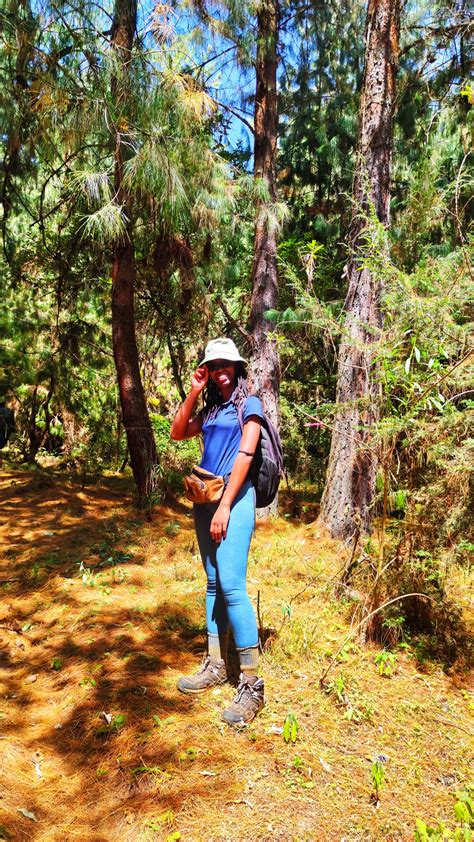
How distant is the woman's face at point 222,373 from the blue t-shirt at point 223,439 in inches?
3.9

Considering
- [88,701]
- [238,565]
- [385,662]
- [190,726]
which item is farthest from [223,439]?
[385,662]

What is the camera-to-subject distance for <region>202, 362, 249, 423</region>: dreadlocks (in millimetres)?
3084

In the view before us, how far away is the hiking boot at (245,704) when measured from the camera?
9.36ft

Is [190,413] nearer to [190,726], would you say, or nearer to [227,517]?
[227,517]

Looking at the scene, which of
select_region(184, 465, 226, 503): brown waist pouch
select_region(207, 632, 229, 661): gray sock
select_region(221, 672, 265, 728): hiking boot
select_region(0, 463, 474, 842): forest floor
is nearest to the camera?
select_region(0, 463, 474, 842): forest floor

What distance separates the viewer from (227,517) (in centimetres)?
290

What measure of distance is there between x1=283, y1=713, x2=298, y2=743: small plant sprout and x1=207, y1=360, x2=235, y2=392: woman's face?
5.21 feet

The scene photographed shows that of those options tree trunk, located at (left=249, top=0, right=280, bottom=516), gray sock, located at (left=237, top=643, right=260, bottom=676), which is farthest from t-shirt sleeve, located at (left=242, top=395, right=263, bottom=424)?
tree trunk, located at (left=249, top=0, right=280, bottom=516)

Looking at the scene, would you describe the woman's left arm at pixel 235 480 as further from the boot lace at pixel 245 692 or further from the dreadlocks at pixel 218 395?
the boot lace at pixel 245 692

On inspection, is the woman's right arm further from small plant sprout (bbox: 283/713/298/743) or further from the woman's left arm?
small plant sprout (bbox: 283/713/298/743)

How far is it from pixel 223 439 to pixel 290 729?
1.38 m

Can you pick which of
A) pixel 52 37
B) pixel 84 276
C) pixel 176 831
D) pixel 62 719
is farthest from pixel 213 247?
pixel 176 831

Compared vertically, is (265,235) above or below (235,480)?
above

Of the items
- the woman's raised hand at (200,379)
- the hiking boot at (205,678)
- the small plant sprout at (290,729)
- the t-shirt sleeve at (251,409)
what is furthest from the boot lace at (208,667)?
the woman's raised hand at (200,379)
